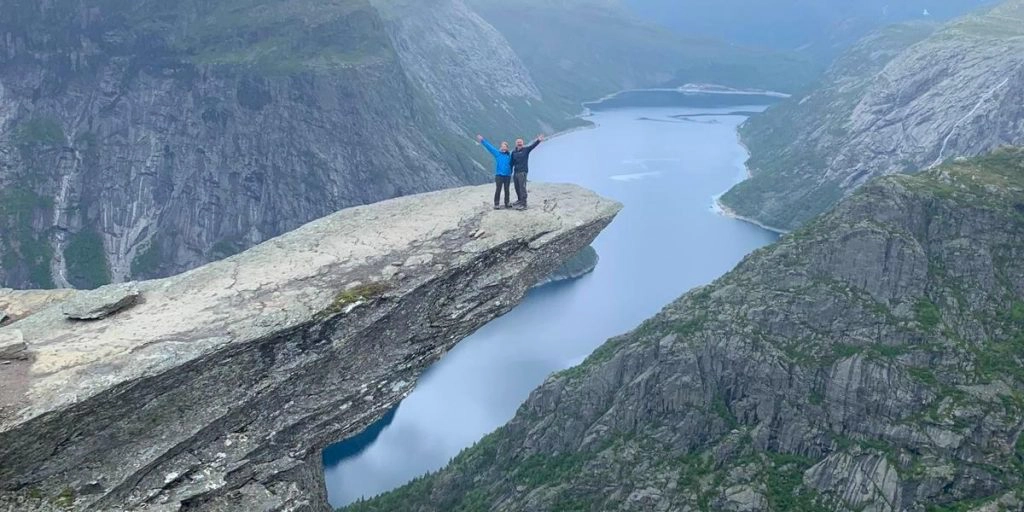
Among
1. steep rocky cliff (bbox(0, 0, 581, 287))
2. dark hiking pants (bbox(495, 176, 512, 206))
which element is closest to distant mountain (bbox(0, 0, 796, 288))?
steep rocky cliff (bbox(0, 0, 581, 287))

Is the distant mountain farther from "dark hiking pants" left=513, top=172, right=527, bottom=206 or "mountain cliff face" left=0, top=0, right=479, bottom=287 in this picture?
"dark hiking pants" left=513, top=172, right=527, bottom=206

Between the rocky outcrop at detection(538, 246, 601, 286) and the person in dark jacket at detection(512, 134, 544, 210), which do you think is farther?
the rocky outcrop at detection(538, 246, 601, 286)

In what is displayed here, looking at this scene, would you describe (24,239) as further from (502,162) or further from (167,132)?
(502,162)

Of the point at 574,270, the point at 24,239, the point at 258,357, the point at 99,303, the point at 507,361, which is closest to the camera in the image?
the point at 258,357

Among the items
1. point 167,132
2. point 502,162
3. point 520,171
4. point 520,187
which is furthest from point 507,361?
point 502,162

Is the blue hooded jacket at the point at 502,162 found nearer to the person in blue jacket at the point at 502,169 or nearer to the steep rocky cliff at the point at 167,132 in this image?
the person in blue jacket at the point at 502,169

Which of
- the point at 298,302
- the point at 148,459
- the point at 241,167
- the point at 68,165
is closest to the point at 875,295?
the point at 298,302
